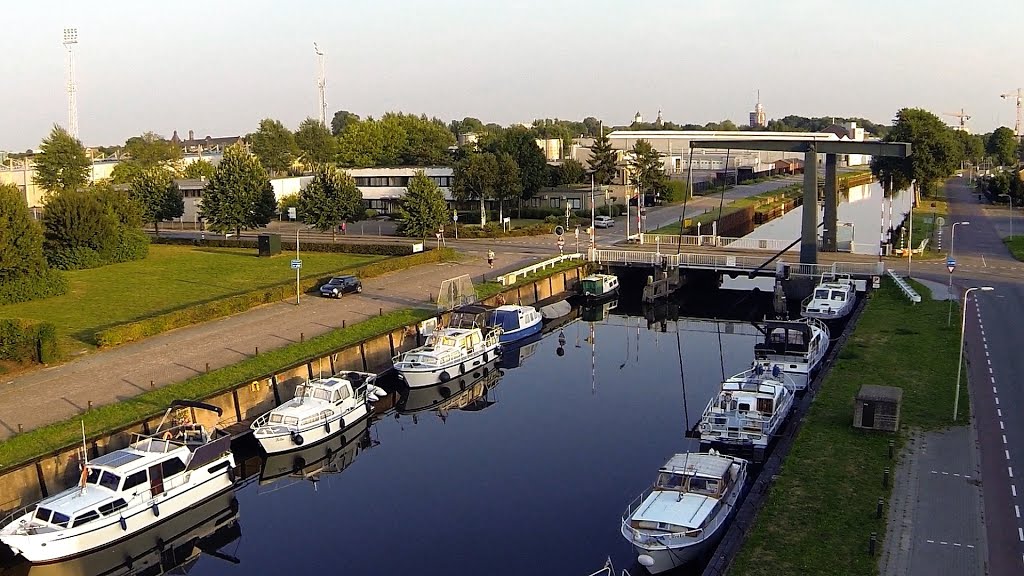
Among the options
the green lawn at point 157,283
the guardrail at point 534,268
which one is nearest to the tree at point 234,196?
the green lawn at point 157,283

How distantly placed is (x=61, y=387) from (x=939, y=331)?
3984 cm

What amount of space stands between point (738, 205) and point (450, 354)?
250ft

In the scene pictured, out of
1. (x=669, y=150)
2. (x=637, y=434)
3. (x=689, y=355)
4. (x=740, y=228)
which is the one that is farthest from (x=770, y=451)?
(x=669, y=150)

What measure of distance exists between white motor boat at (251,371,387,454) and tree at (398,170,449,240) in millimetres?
39340

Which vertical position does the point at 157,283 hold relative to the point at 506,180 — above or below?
below

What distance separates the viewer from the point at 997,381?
35000 millimetres

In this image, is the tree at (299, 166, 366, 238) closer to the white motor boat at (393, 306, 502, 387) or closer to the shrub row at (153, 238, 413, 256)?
the shrub row at (153, 238, 413, 256)

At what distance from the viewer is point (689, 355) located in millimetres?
48594

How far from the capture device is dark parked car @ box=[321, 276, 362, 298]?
53219 millimetres

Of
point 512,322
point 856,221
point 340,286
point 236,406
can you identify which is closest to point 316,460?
point 236,406

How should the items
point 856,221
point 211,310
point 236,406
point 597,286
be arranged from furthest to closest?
point 856,221 → point 597,286 → point 211,310 → point 236,406

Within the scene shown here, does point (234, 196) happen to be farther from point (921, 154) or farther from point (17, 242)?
point (921, 154)

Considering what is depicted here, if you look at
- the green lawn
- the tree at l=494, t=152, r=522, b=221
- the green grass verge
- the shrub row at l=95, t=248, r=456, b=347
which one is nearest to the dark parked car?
the shrub row at l=95, t=248, r=456, b=347

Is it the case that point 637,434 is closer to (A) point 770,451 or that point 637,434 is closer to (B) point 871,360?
(A) point 770,451
